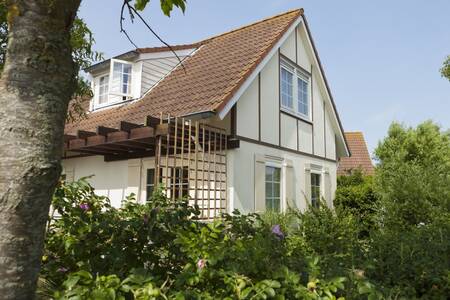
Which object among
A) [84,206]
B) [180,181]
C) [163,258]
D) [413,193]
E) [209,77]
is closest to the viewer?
[163,258]

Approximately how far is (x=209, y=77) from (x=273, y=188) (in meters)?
3.41

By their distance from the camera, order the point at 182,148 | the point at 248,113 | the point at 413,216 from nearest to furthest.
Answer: the point at 182,148, the point at 248,113, the point at 413,216

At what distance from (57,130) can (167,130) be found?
19.2 ft

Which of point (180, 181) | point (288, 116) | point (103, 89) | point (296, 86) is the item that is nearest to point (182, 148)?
point (180, 181)

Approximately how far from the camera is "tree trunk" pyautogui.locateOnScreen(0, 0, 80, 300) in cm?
143

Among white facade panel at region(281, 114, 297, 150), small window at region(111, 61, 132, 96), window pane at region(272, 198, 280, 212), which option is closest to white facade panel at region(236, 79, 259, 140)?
white facade panel at region(281, 114, 297, 150)

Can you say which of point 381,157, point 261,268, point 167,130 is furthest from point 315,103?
point 261,268

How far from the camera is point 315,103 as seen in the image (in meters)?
12.3

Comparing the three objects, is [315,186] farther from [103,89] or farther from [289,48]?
[103,89]

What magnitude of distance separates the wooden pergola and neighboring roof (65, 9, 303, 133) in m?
0.67

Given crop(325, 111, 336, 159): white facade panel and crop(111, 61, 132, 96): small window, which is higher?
crop(111, 61, 132, 96): small window

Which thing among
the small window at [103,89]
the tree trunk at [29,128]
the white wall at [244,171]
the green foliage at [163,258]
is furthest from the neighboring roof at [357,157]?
the tree trunk at [29,128]

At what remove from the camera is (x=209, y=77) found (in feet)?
32.6

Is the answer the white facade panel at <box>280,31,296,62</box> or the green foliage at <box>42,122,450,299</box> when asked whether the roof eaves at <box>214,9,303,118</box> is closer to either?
the white facade panel at <box>280,31,296,62</box>
